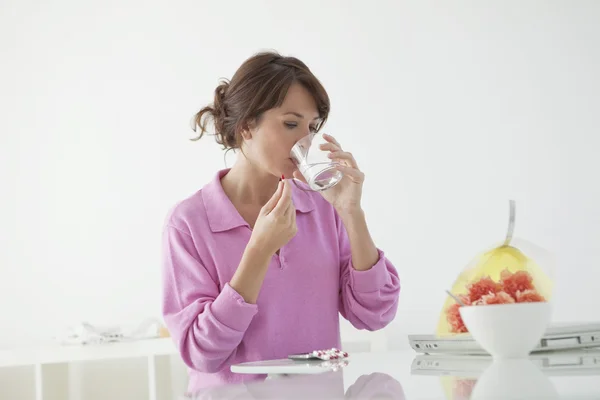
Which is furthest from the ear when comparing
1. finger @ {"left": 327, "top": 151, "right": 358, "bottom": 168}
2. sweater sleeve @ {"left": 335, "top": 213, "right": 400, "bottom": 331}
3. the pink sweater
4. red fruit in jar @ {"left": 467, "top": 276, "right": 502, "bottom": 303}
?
red fruit in jar @ {"left": 467, "top": 276, "right": 502, "bottom": 303}

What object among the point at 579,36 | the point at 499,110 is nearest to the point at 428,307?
the point at 499,110

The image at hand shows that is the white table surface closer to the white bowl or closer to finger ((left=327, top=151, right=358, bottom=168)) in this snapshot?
the white bowl

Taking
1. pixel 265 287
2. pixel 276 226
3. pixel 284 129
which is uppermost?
pixel 284 129

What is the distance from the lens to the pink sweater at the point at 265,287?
4.97ft

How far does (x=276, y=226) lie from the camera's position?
1.41 m

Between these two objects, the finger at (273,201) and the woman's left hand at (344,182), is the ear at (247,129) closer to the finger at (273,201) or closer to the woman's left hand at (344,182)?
the woman's left hand at (344,182)

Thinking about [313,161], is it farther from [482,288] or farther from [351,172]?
[482,288]

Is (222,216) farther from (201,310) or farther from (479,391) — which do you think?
(479,391)

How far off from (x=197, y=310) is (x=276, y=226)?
0.22m

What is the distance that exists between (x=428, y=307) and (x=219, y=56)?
4.53 feet

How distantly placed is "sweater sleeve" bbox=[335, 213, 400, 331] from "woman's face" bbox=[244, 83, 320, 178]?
0.83 feet

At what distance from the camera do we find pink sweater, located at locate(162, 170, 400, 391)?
1516 mm

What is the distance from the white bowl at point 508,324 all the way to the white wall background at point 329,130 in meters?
2.04

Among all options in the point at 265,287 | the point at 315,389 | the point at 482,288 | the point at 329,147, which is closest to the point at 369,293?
the point at 265,287
